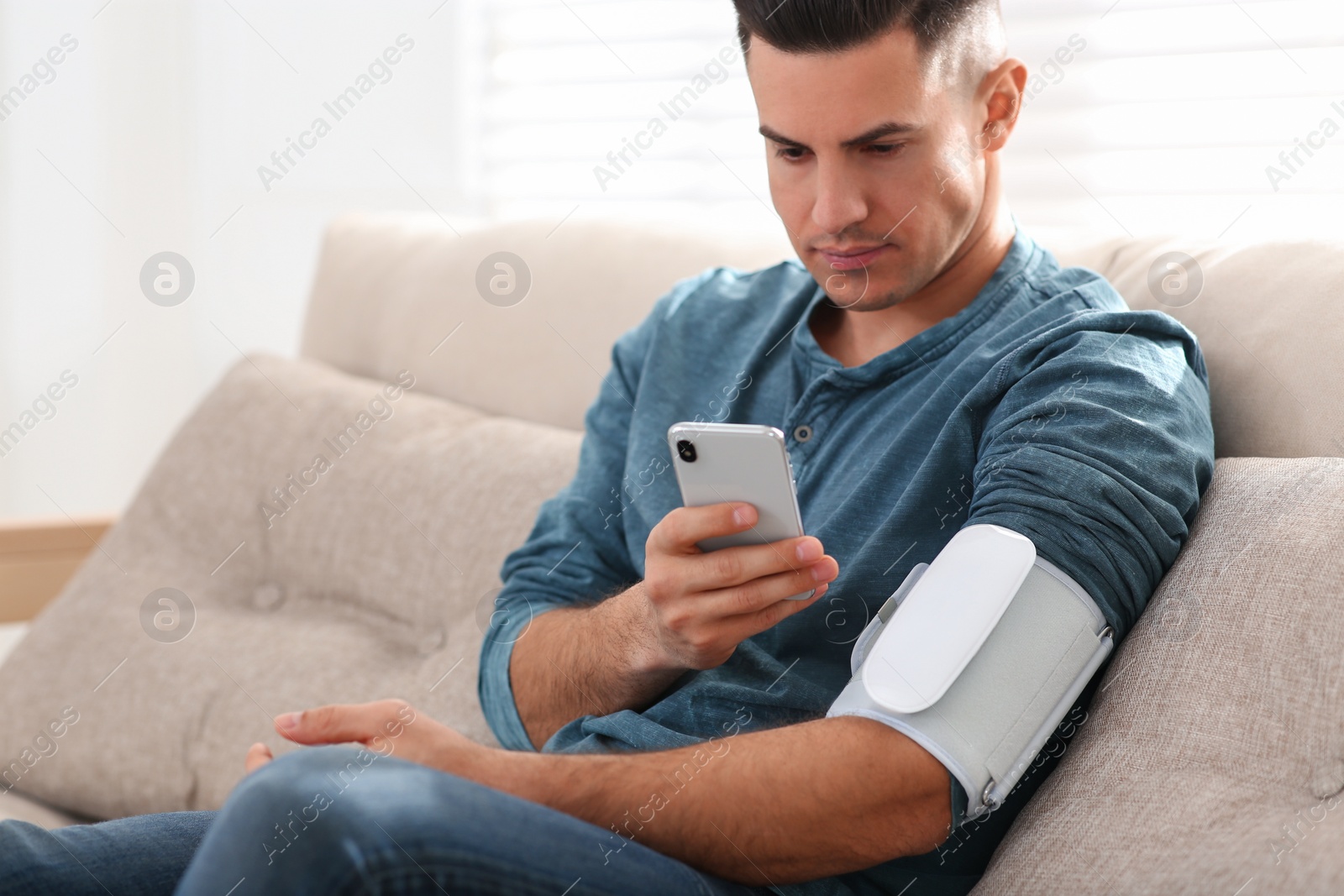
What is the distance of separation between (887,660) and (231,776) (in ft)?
2.89

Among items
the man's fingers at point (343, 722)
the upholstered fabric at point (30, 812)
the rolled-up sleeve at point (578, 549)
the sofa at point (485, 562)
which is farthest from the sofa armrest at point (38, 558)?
the man's fingers at point (343, 722)

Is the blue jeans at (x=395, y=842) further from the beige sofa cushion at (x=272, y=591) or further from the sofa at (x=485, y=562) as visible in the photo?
the beige sofa cushion at (x=272, y=591)

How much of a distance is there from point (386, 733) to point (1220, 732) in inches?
23.7

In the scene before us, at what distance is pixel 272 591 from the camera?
1.52m

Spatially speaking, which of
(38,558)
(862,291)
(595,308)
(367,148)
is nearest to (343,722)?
(862,291)

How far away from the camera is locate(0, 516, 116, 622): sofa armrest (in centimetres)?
171

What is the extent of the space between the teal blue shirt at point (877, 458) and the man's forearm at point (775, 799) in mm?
25

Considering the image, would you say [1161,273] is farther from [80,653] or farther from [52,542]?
[52,542]

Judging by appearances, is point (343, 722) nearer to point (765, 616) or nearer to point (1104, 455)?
point (765, 616)

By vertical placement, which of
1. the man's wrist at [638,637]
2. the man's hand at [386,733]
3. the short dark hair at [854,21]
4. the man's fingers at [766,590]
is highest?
the short dark hair at [854,21]

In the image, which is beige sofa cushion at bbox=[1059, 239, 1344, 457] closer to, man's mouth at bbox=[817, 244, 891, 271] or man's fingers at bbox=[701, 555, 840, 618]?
man's mouth at bbox=[817, 244, 891, 271]

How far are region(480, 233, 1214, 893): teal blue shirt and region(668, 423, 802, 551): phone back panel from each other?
0.14 m

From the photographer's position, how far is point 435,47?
2348mm

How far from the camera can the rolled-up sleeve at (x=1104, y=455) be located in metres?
0.79
